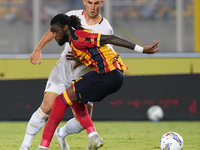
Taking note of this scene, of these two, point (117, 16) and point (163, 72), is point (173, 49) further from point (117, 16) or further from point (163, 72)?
point (117, 16)

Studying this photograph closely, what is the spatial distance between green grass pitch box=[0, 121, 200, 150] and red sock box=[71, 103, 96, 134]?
699 mm

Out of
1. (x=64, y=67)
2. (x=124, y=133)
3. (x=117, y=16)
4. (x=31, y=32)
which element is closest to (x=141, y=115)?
(x=124, y=133)

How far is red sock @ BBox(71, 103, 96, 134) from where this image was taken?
3947mm

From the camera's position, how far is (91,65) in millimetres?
3709

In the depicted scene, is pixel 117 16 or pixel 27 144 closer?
pixel 27 144

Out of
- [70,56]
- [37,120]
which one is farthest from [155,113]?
[37,120]

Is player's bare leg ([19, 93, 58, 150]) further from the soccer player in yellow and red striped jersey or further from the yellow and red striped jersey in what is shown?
the yellow and red striped jersey

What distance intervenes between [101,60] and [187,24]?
5.73 meters

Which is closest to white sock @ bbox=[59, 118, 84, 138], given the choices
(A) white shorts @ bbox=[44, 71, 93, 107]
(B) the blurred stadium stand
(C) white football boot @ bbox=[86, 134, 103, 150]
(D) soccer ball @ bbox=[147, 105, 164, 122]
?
(A) white shorts @ bbox=[44, 71, 93, 107]

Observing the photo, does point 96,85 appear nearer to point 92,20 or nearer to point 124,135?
point 92,20

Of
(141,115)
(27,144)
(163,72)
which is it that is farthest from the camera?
(163,72)

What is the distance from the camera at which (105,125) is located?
735cm

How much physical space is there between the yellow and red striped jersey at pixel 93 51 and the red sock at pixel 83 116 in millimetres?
520

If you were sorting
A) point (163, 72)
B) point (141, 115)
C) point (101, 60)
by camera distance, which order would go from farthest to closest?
1. point (163, 72)
2. point (141, 115)
3. point (101, 60)
